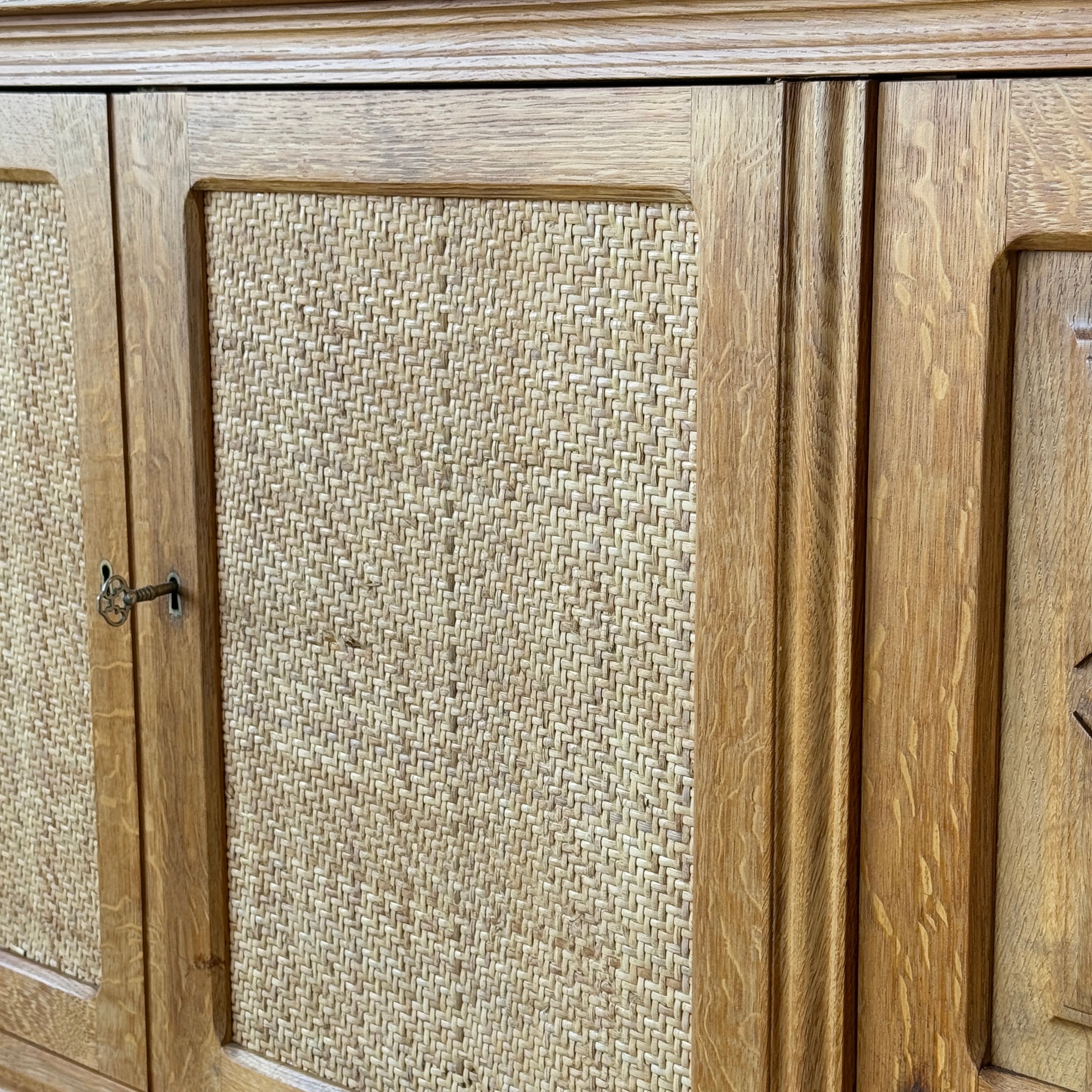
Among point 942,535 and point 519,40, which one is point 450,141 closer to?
point 519,40

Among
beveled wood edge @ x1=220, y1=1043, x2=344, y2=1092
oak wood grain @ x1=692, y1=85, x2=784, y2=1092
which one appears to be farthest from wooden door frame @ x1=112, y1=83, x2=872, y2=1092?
beveled wood edge @ x1=220, y1=1043, x2=344, y2=1092

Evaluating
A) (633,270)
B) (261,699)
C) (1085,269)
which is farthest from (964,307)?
(261,699)

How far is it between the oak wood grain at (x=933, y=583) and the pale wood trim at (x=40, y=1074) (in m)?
0.55

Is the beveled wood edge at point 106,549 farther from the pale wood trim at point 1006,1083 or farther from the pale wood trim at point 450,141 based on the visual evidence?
the pale wood trim at point 1006,1083

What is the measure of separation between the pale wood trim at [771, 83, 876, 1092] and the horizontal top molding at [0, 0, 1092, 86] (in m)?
0.03

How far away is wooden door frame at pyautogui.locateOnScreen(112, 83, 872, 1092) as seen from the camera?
2.29 ft

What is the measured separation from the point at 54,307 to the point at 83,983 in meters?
0.45

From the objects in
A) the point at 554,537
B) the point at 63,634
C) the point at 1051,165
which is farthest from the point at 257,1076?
the point at 1051,165

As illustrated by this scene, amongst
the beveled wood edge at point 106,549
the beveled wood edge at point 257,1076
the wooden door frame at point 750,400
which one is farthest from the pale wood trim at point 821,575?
the beveled wood edge at point 106,549

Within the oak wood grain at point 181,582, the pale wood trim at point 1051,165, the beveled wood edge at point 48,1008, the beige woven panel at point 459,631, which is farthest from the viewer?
the beveled wood edge at point 48,1008

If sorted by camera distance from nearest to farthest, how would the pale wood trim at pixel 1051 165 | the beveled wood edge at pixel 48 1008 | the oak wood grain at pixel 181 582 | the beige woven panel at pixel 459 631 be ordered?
1. the pale wood trim at pixel 1051 165
2. the beige woven panel at pixel 459 631
3. the oak wood grain at pixel 181 582
4. the beveled wood edge at pixel 48 1008

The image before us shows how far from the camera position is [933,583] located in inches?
27.6

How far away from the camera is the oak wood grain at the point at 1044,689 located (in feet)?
2.17

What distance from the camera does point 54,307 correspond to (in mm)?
979
